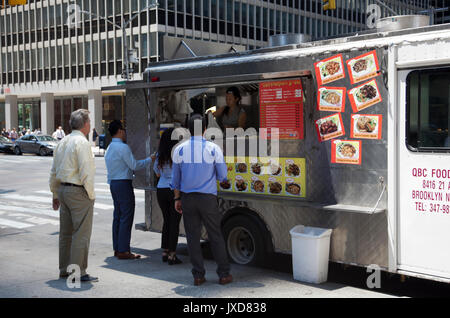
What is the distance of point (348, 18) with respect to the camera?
197 feet

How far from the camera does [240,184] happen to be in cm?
753

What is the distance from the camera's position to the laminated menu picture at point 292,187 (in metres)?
6.91

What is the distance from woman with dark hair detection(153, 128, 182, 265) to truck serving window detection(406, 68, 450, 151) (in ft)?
9.92

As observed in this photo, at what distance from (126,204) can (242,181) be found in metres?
1.70

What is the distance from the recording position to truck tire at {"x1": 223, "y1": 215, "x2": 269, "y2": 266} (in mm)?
7227

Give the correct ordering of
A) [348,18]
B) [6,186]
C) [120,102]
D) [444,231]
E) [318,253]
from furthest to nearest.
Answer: [348,18]
[120,102]
[6,186]
[318,253]
[444,231]

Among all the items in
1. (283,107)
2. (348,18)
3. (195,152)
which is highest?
(348,18)

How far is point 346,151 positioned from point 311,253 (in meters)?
1.19

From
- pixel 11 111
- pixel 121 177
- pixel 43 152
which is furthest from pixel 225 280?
pixel 11 111

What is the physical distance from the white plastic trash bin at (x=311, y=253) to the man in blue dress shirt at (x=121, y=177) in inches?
97.8

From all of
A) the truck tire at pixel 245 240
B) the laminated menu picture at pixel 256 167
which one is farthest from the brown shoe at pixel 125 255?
the laminated menu picture at pixel 256 167

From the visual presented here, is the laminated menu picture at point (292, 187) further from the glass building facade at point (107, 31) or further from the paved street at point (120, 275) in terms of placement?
the glass building facade at point (107, 31)

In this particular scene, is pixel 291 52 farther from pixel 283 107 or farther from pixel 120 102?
pixel 120 102
